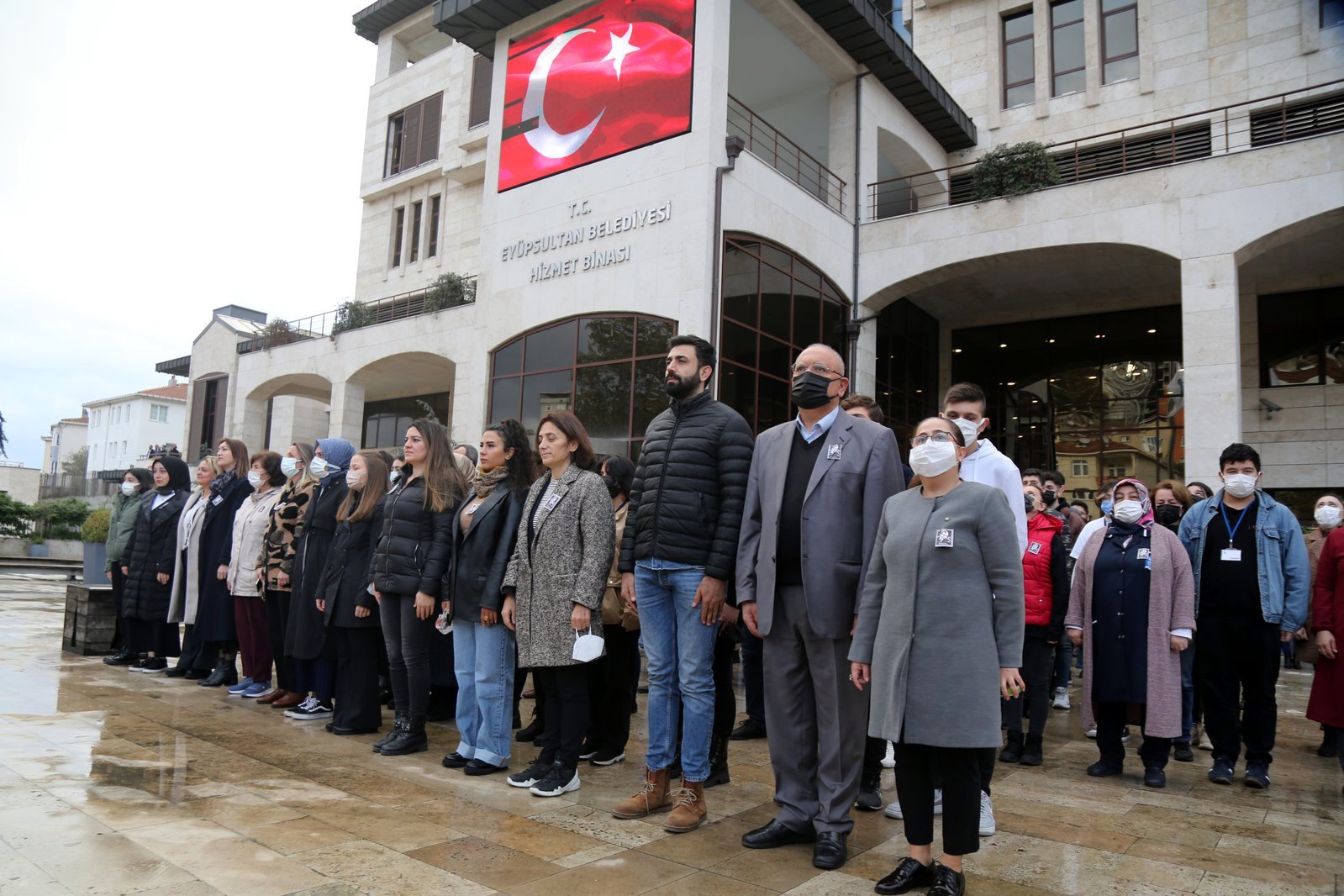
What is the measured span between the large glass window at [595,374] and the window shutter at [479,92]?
31.6 feet

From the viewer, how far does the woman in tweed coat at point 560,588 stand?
4.50 m

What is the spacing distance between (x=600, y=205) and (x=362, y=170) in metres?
15.4

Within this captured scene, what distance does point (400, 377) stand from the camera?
2383 centimetres

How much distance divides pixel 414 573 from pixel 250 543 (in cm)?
260

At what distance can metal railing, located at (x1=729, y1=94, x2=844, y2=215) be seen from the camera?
16.2 metres

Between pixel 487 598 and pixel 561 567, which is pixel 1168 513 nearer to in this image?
pixel 561 567

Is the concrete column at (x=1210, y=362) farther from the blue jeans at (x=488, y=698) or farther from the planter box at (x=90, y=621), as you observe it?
the planter box at (x=90, y=621)

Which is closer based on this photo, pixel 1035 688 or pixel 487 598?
pixel 487 598

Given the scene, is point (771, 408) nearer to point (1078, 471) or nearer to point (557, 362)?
point (557, 362)

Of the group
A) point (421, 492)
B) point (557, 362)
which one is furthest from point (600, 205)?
point (421, 492)

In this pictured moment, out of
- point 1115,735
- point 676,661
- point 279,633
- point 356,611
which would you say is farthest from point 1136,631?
point 279,633

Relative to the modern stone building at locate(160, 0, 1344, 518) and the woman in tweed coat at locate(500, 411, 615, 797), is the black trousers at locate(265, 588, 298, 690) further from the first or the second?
the modern stone building at locate(160, 0, 1344, 518)

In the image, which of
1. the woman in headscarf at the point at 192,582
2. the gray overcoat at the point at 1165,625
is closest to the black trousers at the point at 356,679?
the woman in headscarf at the point at 192,582

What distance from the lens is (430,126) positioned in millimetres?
25109
